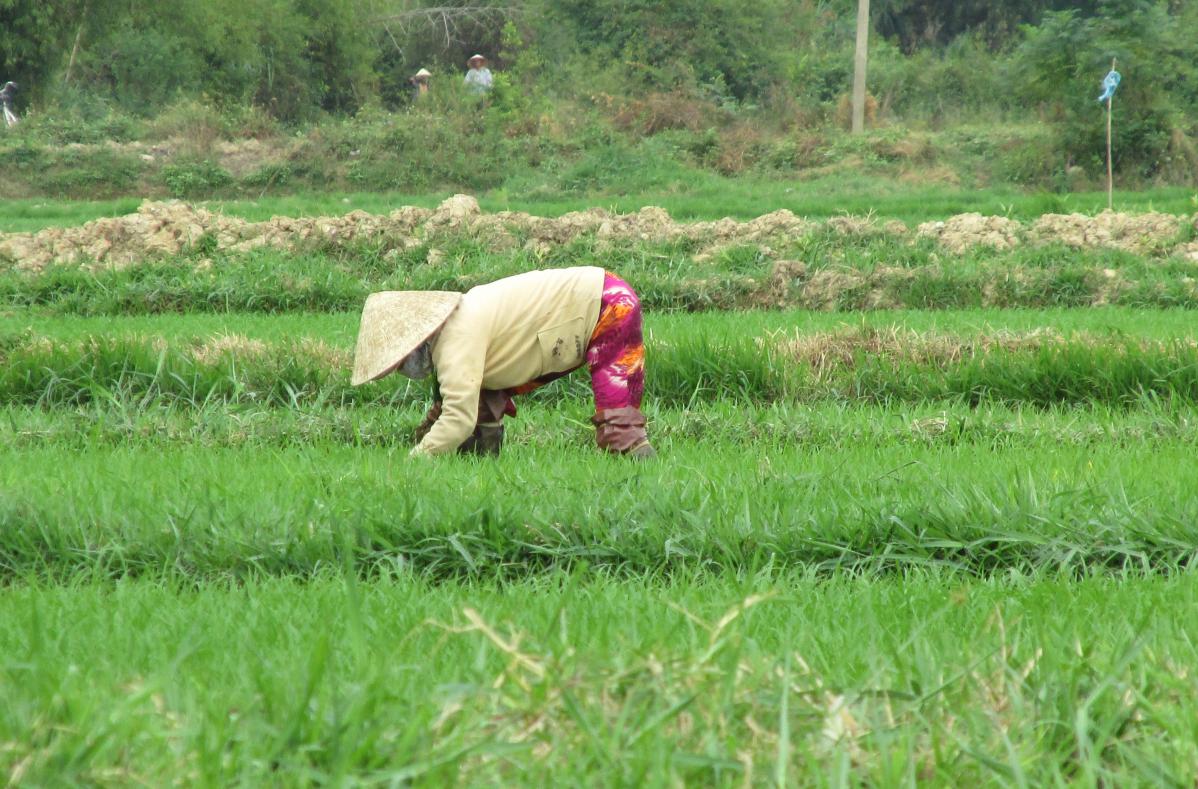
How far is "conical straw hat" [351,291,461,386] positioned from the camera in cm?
513

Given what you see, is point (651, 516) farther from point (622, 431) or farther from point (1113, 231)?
point (1113, 231)

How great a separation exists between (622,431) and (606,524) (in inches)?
65.3

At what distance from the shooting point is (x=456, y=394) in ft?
17.0

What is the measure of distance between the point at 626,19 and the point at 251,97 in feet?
29.5

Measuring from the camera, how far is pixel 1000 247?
11.4m

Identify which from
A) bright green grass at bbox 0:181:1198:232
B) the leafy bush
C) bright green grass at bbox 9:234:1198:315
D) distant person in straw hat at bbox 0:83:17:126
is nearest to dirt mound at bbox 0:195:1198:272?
bright green grass at bbox 9:234:1198:315

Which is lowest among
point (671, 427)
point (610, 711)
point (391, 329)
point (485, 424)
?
point (671, 427)

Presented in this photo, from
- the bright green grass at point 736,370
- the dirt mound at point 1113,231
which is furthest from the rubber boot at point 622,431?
the dirt mound at point 1113,231

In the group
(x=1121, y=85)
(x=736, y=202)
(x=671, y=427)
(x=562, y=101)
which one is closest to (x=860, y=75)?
(x=1121, y=85)

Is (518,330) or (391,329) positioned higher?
(391,329)

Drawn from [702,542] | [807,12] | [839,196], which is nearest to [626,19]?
[807,12]

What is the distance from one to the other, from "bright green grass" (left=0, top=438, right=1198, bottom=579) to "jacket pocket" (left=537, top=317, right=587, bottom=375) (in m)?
1.22

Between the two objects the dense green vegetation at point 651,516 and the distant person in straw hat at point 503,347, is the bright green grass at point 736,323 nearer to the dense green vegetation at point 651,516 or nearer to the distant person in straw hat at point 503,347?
the dense green vegetation at point 651,516

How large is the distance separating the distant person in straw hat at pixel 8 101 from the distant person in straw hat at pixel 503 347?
72.0 feet
